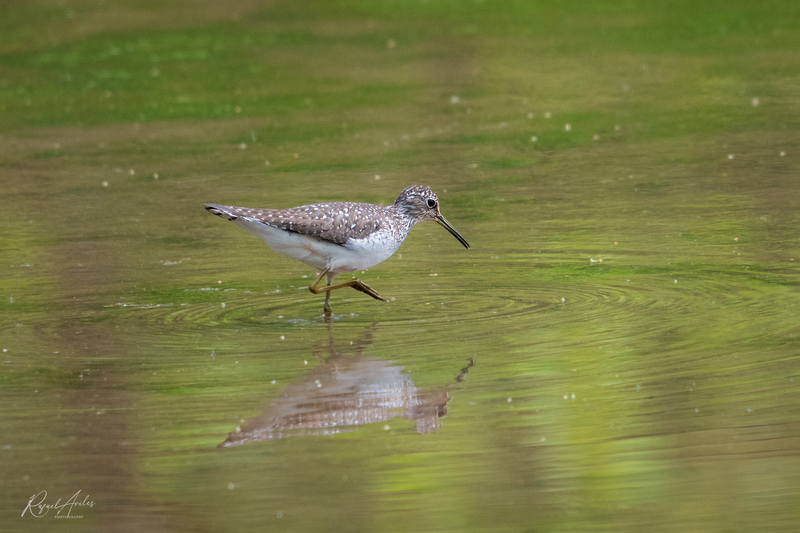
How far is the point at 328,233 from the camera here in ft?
32.1

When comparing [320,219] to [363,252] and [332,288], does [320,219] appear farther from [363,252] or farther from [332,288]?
[332,288]

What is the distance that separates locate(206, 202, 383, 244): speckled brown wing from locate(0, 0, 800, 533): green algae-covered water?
691 mm

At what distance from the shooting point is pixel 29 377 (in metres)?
8.35

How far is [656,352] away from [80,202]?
336 inches

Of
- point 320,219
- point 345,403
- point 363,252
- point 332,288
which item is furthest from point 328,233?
point 345,403

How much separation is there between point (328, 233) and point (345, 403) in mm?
2372

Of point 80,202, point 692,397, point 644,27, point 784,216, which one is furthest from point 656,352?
point 644,27

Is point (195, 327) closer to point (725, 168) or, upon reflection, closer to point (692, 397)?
point (692, 397)

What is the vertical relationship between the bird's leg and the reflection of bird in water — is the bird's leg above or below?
below

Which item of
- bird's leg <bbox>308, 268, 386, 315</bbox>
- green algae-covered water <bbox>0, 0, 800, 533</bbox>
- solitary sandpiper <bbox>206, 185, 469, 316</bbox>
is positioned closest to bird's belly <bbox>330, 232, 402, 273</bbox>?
solitary sandpiper <bbox>206, 185, 469, 316</bbox>

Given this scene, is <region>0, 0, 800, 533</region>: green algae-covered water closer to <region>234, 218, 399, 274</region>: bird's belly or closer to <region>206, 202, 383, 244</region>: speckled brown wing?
<region>234, 218, 399, 274</region>: bird's belly

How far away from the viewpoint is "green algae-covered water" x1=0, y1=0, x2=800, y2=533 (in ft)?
21.4

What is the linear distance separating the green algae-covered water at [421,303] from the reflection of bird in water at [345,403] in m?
0.03

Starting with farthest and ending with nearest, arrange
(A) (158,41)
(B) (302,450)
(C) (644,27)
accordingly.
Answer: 1. (A) (158,41)
2. (C) (644,27)
3. (B) (302,450)
